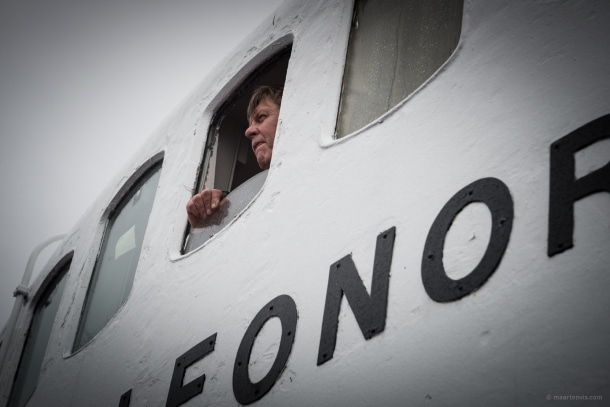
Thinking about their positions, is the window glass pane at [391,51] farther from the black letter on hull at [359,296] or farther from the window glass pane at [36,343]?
the window glass pane at [36,343]

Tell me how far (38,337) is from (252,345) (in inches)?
176

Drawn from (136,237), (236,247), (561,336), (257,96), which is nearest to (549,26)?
(561,336)

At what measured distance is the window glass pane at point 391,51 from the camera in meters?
3.14

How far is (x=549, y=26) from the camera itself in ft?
7.78

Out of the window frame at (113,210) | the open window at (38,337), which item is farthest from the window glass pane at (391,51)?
the open window at (38,337)

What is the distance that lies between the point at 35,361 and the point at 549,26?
5.61m

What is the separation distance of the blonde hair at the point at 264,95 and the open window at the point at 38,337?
312 cm

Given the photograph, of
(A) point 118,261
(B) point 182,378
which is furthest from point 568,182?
(A) point 118,261

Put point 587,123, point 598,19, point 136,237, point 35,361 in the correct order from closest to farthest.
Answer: point 587,123 → point 598,19 → point 136,237 → point 35,361

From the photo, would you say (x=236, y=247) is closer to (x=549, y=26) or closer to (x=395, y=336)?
(x=395, y=336)

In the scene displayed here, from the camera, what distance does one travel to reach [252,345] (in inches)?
117

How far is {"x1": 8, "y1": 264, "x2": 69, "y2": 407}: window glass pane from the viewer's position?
6133mm

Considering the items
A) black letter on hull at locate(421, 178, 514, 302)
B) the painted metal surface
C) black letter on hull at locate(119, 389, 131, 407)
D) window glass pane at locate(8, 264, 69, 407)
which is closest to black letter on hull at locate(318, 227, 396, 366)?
the painted metal surface

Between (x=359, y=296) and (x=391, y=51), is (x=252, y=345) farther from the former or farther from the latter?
(x=391, y=51)
